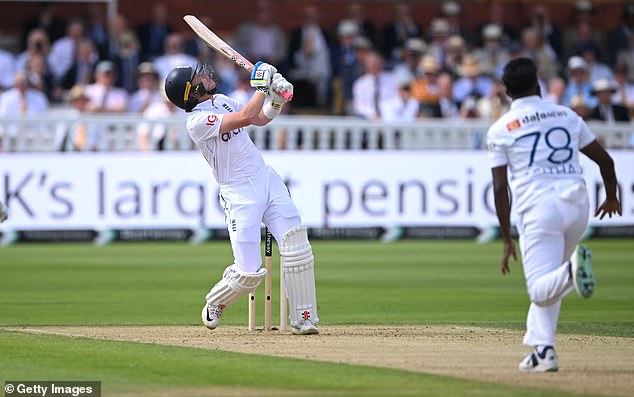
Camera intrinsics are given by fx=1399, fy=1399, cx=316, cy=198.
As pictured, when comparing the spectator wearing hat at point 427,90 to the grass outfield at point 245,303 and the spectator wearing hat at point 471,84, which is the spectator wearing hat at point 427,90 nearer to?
the spectator wearing hat at point 471,84

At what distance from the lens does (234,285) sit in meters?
10.9

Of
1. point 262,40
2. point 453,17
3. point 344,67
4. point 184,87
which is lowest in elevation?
point 184,87

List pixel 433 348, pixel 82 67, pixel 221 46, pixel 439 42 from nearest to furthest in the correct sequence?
1. pixel 433 348
2. pixel 221 46
3. pixel 82 67
4. pixel 439 42

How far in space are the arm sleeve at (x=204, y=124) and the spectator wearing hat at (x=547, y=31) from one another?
18.0m

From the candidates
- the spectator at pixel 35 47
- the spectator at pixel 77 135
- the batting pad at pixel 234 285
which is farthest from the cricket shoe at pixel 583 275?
the spectator at pixel 35 47

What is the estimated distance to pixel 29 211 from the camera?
69.7 feet

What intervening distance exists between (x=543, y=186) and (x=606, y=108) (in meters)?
16.1

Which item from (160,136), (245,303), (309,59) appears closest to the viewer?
(245,303)

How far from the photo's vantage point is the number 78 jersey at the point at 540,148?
28.3 ft

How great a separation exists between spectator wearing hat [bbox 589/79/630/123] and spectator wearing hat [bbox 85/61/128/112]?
8.14 meters

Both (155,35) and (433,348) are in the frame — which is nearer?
(433,348)

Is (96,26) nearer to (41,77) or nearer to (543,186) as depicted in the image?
(41,77)

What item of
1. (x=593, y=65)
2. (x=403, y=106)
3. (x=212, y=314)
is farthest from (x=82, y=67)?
(x=212, y=314)

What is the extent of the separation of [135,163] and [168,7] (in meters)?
8.23
